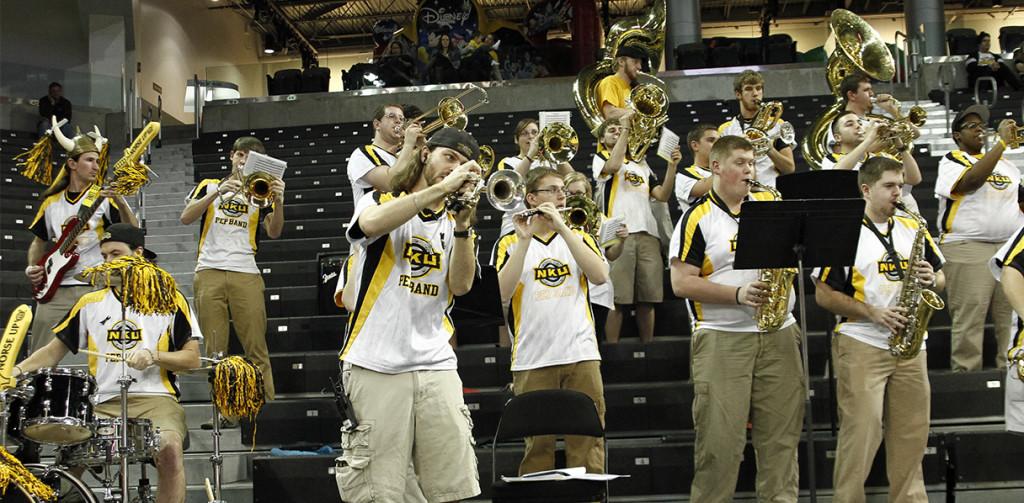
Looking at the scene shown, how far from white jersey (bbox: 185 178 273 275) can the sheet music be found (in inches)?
20.3

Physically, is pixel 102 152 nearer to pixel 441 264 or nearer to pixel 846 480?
pixel 441 264

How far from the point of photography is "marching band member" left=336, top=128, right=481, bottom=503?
425 centimetres

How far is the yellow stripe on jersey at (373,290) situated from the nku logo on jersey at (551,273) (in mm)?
2289

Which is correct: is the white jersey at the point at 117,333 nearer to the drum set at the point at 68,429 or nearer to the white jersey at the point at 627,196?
the drum set at the point at 68,429

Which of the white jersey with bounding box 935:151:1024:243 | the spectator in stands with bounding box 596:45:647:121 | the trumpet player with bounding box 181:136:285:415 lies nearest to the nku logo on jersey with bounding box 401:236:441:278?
the trumpet player with bounding box 181:136:285:415

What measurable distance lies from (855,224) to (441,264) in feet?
7.74

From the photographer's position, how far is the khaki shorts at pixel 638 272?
8453 mm

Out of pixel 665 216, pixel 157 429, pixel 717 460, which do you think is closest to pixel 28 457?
pixel 157 429

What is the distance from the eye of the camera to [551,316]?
21.3ft

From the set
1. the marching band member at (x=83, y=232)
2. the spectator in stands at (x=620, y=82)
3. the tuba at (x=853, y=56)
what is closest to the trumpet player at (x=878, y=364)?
the tuba at (x=853, y=56)

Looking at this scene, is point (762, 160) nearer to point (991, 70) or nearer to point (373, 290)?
point (373, 290)

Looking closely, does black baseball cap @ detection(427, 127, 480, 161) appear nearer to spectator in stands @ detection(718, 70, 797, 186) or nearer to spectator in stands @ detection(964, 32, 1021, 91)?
spectator in stands @ detection(718, 70, 797, 186)

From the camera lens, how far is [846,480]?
5922 mm

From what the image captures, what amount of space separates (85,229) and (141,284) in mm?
2100
